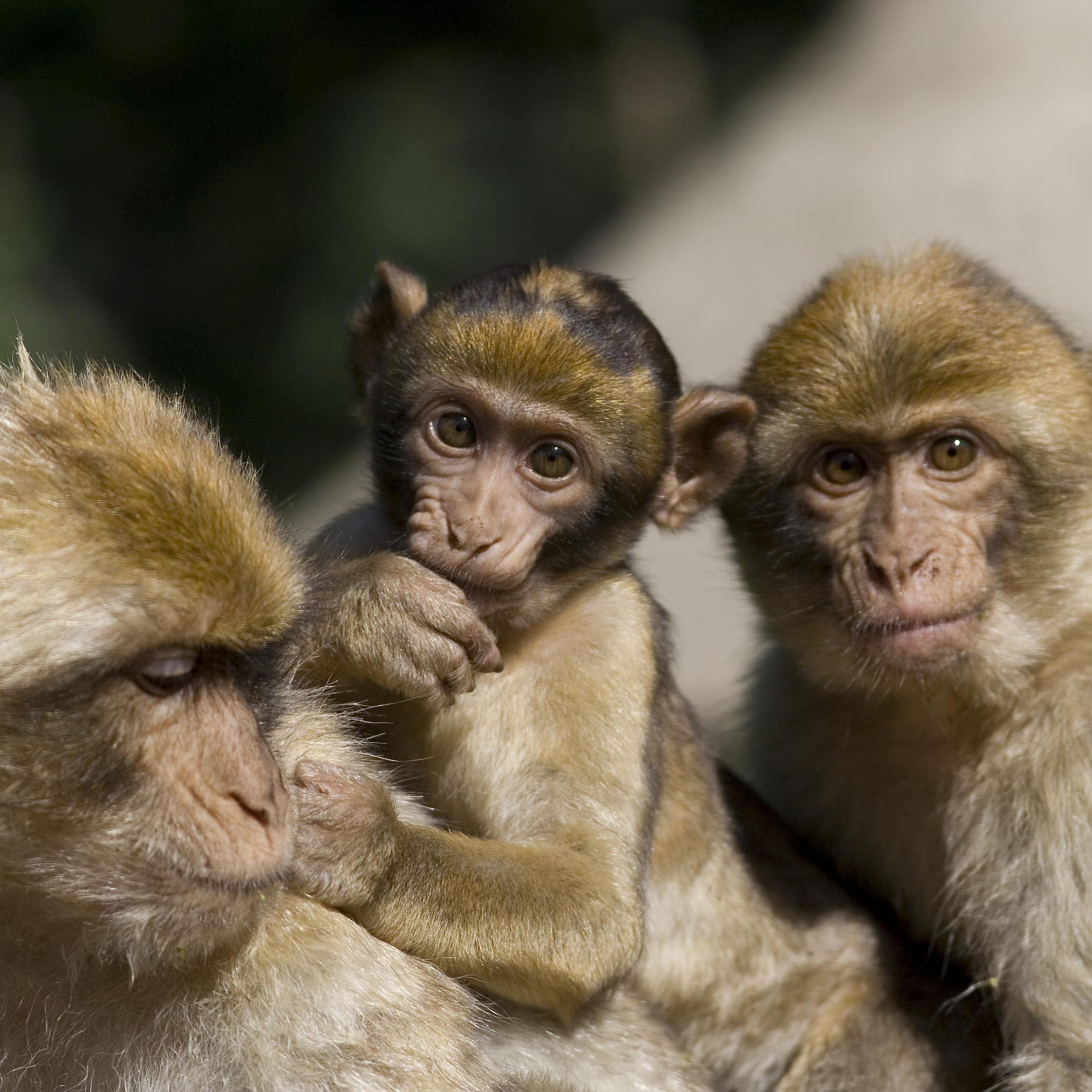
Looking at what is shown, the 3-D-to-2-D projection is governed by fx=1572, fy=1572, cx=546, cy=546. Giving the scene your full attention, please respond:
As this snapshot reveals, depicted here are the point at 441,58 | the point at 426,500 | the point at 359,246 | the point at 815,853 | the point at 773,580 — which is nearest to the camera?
the point at 426,500

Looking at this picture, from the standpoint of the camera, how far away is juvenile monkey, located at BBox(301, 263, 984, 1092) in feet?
10.2

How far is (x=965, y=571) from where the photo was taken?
11.9 ft

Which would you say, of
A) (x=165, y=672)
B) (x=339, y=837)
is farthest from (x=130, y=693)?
(x=339, y=837)

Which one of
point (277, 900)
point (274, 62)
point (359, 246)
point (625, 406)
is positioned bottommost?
point (359, 246)

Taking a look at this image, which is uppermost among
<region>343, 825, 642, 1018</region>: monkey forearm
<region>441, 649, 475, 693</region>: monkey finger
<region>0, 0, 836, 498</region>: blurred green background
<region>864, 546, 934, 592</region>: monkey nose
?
<region>864, 546, 934, 592</region>: monkey nose

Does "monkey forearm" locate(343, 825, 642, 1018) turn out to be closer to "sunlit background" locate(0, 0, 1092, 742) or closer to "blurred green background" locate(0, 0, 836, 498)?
"sunlit background" locate(0, 0, 1092, 742)

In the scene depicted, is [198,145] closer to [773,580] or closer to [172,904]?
[773,580]

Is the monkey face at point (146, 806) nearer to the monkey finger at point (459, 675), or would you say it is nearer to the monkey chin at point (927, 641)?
the monkey finger at point (459, 675)

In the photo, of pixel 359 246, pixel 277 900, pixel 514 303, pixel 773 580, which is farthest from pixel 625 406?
pixel 359 246

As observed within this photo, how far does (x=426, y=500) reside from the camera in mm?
3451

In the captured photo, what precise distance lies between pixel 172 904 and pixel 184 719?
0.28 metres

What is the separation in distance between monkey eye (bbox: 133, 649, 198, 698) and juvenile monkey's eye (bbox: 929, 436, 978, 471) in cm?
201

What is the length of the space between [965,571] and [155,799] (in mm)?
2033

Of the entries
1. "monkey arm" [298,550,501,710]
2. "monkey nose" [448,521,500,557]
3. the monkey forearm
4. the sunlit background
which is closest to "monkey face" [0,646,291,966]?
the monkey forearm
